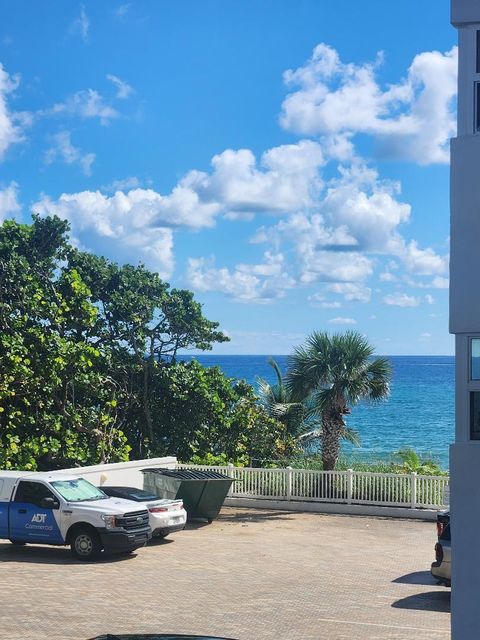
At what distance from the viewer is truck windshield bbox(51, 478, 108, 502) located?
59.7 ft

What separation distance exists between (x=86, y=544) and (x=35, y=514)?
1171 mm

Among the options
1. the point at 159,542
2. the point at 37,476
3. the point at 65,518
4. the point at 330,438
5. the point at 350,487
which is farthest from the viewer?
the point at 330,438

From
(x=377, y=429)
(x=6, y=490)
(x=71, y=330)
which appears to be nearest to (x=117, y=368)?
(x=71, y=330)

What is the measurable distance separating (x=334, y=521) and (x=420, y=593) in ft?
25.3

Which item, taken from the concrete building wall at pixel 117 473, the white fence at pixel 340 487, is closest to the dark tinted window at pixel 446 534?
the white fence at pixel 340 487

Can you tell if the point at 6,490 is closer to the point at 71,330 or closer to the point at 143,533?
the point at 143,533

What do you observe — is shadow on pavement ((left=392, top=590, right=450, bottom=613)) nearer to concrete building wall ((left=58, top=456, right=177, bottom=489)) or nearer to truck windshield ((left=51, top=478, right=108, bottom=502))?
truck windshield ((left=51, top=478, right=108, bottom=502))

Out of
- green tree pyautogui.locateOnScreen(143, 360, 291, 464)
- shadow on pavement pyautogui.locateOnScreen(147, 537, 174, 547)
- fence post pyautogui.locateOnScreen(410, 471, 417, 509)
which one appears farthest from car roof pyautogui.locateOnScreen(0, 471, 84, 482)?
green tree pyautogui.locateOnScreen(143, 360, 291, 464)

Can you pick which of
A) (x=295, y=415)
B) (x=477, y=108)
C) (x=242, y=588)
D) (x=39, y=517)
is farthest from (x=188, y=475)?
(x=477, y=108)

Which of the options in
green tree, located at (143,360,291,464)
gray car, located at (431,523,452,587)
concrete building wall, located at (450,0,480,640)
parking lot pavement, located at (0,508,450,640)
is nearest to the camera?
concrete building wall, located at (450,0,480,640)

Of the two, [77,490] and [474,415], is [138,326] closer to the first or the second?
[77,490]

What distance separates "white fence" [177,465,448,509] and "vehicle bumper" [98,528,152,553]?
6.77 m

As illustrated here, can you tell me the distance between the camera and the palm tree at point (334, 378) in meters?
Answer: 26.0

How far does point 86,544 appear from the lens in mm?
17641
